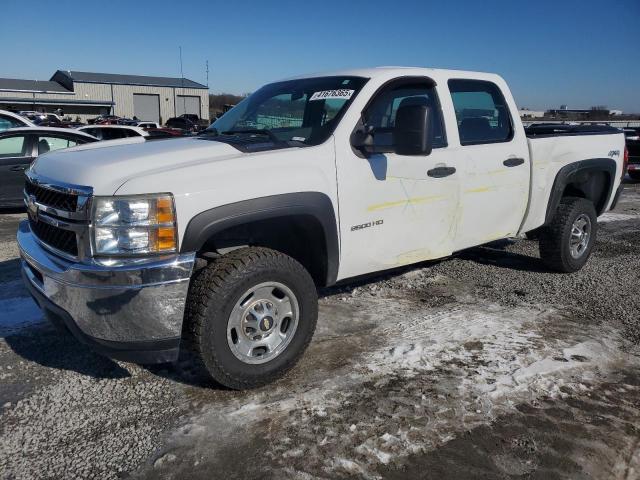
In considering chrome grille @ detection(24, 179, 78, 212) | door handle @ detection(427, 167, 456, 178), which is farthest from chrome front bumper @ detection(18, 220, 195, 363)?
door handle @ detection(427, 167, 456, 178)

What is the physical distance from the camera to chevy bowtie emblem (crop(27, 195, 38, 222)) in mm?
3261

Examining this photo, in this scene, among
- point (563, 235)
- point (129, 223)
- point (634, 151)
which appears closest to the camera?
point (129, 223)

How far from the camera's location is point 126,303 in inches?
106

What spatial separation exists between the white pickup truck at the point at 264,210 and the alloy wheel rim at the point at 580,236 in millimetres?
1228

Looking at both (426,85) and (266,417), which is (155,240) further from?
(426,85)

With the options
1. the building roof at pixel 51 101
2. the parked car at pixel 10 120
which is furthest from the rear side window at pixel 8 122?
the building roof at pixel 51 101

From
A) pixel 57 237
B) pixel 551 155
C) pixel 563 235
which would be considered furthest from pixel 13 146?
pixel 563 235

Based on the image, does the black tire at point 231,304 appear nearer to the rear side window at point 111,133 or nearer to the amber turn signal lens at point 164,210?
the amber turn signal lens at point 164,210

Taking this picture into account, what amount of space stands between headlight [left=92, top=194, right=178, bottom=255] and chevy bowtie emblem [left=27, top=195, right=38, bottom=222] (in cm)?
83

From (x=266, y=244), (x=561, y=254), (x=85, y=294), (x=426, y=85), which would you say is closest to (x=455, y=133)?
(x=426, y=85)

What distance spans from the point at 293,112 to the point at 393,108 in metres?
0.75

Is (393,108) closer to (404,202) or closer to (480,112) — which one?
(404,202)

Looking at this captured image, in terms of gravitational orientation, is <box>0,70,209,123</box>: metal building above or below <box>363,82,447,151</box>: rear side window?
above

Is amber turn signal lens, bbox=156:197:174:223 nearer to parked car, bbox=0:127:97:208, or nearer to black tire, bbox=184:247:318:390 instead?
black tire, bbox=184:247:318:390
